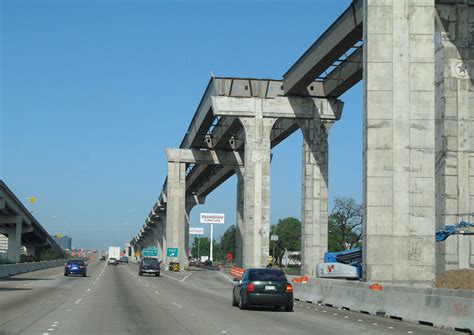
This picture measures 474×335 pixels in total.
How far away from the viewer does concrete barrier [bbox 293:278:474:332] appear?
18.8 meters

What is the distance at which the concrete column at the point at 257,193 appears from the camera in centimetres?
5812

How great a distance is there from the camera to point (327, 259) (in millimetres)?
44188

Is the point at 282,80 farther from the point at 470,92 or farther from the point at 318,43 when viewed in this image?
the point at 470,92

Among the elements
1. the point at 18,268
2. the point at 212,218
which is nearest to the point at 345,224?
the point at 212,218

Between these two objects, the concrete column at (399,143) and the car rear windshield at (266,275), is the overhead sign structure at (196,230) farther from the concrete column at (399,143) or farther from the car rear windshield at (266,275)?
the car rear windshield at (266,275)

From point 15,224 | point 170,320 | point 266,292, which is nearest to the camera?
point 170,320

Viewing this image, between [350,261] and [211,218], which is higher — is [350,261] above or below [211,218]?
below

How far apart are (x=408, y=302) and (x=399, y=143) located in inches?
518

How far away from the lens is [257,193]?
192 feet

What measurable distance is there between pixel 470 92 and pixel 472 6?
4801 millimetres

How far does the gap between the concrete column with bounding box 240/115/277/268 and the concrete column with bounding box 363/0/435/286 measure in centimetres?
2375

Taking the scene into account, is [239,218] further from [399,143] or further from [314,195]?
[399,143]

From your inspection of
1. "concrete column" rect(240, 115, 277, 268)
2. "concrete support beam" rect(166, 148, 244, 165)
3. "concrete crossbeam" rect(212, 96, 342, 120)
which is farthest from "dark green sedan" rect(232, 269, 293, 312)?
"concrete support beam" rect(166, 148, 244, 165)

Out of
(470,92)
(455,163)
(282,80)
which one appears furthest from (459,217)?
(282,80)
